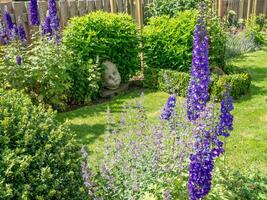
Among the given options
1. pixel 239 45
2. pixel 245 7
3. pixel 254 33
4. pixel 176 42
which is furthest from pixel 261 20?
pixel 176 42

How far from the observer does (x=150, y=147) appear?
3.60 metres

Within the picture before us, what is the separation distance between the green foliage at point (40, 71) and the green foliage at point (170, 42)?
6.77ft

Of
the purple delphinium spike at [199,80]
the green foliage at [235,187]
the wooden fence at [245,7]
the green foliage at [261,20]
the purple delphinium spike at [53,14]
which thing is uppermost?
the purple delphinium spike at [53,14]

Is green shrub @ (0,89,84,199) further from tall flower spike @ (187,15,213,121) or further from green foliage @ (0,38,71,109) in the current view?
green foliage @ (0,38,71,109)

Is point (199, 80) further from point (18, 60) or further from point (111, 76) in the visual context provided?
point (111, 76)

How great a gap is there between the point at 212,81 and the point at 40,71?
10.1ft

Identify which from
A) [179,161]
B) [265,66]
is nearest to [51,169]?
[179,161]

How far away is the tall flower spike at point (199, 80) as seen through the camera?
123 inches

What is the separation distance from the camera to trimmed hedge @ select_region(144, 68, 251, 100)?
6742 mm

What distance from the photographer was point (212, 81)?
6.79 meters

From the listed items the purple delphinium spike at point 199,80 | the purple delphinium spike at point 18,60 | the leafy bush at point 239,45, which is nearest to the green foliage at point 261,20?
the leafy bush at point 239,45

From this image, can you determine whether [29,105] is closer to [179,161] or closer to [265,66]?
[179,161]

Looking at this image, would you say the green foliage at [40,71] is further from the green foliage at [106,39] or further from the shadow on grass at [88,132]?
the shadow on grass at [88,132]

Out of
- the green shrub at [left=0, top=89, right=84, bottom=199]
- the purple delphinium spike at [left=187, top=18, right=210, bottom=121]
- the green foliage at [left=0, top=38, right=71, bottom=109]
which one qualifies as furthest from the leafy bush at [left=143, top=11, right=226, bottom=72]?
the green shrub at [left=0, top=89, right=84, bottom=199]
